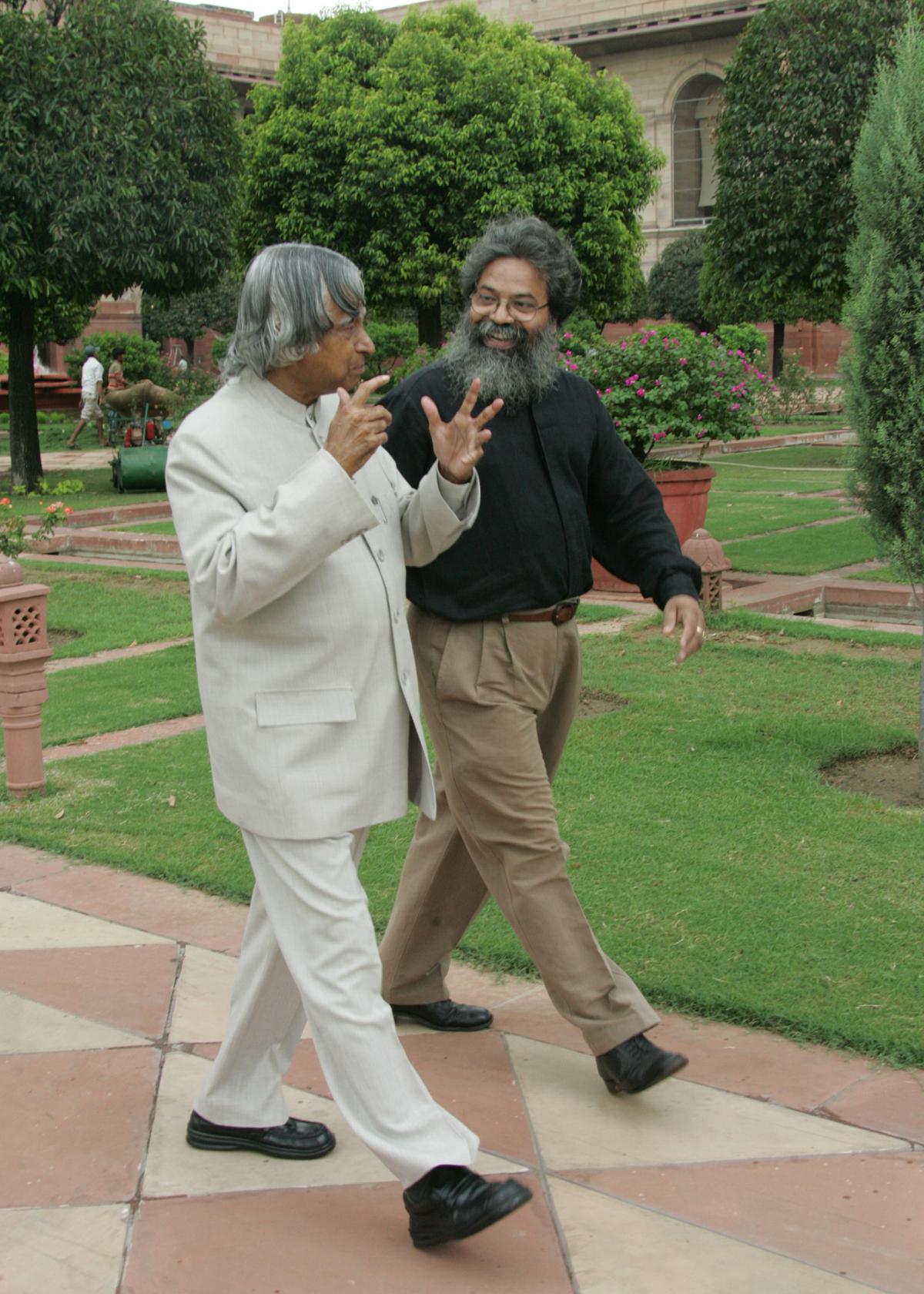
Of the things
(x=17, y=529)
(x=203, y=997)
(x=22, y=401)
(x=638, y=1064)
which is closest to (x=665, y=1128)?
(x=638, y=1064)

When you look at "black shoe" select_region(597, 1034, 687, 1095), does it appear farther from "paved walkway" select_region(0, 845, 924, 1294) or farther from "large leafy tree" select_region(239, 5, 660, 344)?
"large leafy tree" select_region(239, 5, 660, 344)

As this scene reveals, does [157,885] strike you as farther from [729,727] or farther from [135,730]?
[729,727]

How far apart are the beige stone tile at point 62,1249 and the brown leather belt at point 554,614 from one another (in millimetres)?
1506

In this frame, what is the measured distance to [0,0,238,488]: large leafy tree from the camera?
17953mm

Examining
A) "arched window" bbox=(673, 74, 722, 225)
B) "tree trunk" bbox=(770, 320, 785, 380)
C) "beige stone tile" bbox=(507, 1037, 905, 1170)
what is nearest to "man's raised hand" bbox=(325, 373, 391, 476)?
"beige stone tile" bbox=(507, 1037, 905, 1170)

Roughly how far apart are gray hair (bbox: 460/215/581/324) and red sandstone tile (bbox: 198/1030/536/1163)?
1.82m

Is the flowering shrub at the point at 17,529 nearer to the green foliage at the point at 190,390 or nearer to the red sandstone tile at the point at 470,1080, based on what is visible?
the red sandstone tile at the point at 470,1080

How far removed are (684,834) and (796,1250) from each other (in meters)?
2.50

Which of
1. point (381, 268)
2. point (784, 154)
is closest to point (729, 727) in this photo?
point (784, 154)

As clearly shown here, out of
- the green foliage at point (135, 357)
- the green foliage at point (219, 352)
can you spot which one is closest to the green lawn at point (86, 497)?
the green foliage at point (219, 352)

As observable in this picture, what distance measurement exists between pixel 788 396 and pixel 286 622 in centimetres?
2887

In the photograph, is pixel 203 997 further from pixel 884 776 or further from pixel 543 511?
pixel 884 776

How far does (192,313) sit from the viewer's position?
41.6 metres

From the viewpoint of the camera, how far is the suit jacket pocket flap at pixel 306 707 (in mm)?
2730
